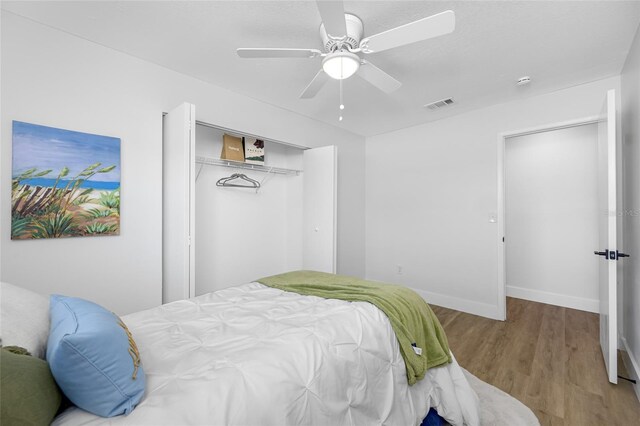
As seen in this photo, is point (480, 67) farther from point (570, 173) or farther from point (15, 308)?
point (15, 308)

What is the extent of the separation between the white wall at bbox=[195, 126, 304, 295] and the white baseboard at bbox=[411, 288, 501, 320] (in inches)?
74.8

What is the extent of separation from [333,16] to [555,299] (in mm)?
4528

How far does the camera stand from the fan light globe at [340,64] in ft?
5.76

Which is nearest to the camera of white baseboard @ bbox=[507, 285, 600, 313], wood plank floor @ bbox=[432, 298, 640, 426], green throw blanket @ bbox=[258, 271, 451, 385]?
green throw blanket @ bbox=[258, 271, 451, 385]

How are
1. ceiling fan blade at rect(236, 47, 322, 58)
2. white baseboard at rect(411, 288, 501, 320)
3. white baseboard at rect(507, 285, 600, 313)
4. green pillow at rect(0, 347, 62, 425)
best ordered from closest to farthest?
green pillow at rect(0, 347, 62, 425) → ceiling fan blade at rect(236, 47, 322, 58) → white baseboard at rect(411, 288, 501, 320) → white baseboard at rect(507, 285, 600, 313)

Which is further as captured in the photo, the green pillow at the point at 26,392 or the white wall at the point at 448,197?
the white wall at the point at 448,197

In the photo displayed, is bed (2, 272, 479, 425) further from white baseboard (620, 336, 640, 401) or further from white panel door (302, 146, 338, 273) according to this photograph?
white panel door (302, 146, 338, 273)

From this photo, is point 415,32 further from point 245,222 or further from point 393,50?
point 245,222

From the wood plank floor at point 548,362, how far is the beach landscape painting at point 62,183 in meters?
3.17

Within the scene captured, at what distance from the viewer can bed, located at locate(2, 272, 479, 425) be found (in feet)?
3.00

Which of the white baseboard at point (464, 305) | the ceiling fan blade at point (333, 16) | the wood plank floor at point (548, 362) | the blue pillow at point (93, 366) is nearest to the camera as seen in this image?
the blue pillow at point (93, 366)

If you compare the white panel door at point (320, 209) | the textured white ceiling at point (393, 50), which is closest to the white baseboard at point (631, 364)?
the textured white ceiling at point (393, 50)

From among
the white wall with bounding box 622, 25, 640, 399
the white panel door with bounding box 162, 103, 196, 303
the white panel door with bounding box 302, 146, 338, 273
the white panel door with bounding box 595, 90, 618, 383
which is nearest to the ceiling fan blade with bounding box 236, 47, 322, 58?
the white panel door with bounding box 162, 103, 196, 303

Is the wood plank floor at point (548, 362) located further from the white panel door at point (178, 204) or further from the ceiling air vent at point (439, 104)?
the ceiling air vent at point (439, 104)
